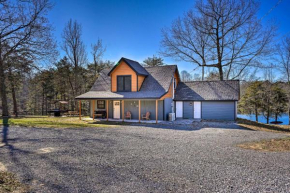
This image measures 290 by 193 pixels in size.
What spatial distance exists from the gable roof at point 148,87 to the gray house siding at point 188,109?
2.80 m

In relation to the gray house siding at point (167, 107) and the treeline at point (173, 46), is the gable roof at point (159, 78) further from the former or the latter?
the treeline at point (173, 46)

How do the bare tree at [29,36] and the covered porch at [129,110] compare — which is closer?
the bare tree at [29,36]

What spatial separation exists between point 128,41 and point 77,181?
64.0 ft

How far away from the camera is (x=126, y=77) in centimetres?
1761

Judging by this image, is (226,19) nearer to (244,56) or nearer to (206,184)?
(244,56)

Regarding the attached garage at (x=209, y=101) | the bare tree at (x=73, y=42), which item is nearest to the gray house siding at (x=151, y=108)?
the attached garage at (x=209, y=101)

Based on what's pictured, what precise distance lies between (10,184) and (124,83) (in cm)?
1410

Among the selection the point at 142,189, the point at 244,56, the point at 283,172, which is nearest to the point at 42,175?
the point at 142,189

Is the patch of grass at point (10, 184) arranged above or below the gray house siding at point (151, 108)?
below

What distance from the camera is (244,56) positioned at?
21.2 m

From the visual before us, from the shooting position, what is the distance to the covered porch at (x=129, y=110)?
1628 cm

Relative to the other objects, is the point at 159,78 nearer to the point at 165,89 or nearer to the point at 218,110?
the point at 165,89

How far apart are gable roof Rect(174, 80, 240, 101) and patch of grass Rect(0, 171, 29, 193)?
15401 mm

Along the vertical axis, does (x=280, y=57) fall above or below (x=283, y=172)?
above
